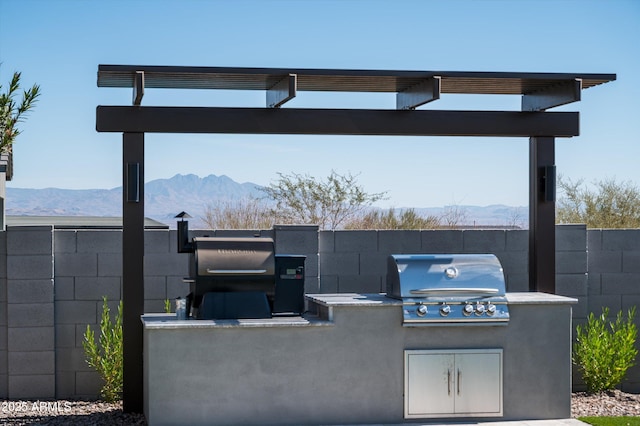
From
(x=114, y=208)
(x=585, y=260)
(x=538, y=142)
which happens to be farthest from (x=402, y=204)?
(x=114, y=208)

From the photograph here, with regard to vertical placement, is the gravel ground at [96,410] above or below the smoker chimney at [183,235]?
below

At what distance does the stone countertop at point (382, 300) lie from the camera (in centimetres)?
673

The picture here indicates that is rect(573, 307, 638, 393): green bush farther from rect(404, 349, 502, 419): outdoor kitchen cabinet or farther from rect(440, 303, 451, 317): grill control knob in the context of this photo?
rect(440, 303, 451, 317): grill control knob

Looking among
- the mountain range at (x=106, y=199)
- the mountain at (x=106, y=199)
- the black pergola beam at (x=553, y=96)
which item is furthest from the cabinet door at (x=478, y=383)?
the mountain at (x=106, y=199)

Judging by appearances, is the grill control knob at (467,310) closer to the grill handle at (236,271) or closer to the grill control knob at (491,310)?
the grill control knob at (491,310)

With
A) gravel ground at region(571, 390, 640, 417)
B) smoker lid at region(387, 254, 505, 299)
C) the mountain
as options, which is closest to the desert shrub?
gravel ground at region(571, 390, 640, 417)

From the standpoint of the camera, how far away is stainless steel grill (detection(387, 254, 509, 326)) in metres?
6.74

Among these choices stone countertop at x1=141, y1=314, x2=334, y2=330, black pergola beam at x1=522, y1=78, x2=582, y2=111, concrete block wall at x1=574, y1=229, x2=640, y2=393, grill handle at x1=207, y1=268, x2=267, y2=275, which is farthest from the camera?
concrete block wall at x1=574, y1=229, x2=640, y2=393

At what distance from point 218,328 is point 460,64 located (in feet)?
45.0

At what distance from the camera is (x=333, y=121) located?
727 cm

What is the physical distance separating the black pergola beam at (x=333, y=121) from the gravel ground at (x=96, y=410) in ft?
7.58

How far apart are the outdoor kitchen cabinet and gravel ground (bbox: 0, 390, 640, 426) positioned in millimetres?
1205

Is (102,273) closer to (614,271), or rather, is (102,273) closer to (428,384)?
(428,384)

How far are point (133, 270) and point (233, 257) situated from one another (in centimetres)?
92
